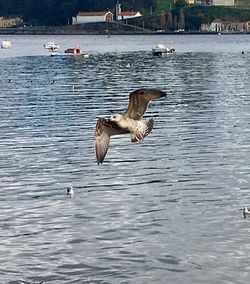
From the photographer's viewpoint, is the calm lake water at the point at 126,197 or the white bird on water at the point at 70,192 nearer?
the calm lake water at the point at 126,197

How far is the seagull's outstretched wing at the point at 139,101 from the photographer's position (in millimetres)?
13562

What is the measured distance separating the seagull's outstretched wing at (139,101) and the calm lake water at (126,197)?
6.75 m

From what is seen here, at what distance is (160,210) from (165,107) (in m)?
26.1

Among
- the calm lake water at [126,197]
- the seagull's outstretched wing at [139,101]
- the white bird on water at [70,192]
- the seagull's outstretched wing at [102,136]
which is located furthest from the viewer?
the white bird on water at [70,192]

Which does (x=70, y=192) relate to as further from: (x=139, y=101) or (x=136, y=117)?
(x=139, y=101)

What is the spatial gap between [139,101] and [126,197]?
44.0 feet

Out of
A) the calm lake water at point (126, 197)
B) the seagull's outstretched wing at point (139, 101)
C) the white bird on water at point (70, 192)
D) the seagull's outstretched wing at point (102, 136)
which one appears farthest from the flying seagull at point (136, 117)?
the white bird on water at point (70, 192)

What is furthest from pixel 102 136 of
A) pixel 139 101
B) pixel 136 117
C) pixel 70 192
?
pixel 70 192

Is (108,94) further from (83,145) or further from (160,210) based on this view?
(160,210)

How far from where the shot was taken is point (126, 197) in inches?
1061

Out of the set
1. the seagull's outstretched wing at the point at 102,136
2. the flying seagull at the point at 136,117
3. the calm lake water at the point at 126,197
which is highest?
the flying seagull at the point at 136,117

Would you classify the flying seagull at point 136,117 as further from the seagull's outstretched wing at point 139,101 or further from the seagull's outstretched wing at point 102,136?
the seagull's outstretched wing at point 102,136

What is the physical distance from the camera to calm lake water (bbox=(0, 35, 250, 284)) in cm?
2077

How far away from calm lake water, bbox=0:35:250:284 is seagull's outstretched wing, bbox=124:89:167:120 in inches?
266
